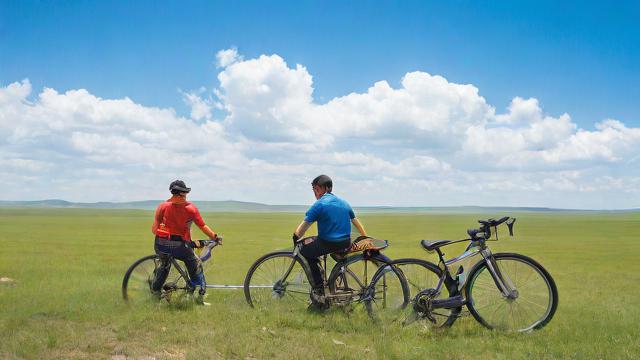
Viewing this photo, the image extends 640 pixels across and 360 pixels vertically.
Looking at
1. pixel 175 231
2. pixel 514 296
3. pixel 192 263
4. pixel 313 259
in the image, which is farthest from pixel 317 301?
pixel 514 296

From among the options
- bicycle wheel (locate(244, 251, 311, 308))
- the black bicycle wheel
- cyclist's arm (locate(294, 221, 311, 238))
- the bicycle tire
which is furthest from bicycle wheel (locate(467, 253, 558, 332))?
the bicycle tire

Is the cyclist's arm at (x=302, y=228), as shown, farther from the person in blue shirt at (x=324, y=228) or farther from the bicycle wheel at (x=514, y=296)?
the bicycle wheel at (x=514, y=296)

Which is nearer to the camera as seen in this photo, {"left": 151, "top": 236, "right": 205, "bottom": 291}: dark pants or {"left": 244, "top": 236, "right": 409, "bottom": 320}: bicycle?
{"left": 244, "top": 236, "right": 409, "bottom": 320}: bicycle

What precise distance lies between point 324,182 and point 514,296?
11.4 feet

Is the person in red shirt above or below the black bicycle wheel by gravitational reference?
above

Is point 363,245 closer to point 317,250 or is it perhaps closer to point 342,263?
point 342,263

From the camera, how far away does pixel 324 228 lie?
874 cm

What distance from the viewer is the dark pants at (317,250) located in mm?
8742

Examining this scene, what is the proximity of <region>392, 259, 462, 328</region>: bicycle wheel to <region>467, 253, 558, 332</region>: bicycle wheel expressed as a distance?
0.37 m

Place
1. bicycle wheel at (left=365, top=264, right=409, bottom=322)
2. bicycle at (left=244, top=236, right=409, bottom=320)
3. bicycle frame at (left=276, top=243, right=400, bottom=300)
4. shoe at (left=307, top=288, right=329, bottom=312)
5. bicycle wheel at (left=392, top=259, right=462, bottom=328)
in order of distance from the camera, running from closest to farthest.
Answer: bicycle wheel at (left=392, top=259, right=462, bottom=328), bicycle wheel at (left=365, top=264, right=409, bottom=322), bicycle at (left=244, top=236, right=409, bottom=320), bicycle frame at (left=276, top=243, right=400, bottom=300), shoe at (left=307, top=288, right=329, bottom=312)

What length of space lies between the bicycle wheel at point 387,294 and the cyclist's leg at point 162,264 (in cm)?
375

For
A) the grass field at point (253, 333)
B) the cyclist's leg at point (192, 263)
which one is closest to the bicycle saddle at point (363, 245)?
the grass field at point (253, 333)

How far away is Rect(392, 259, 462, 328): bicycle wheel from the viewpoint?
313 inches

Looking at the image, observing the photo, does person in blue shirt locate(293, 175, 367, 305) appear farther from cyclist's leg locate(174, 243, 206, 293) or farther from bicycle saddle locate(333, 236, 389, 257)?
cyclist's leg locate(174, 243, 206, 293)
